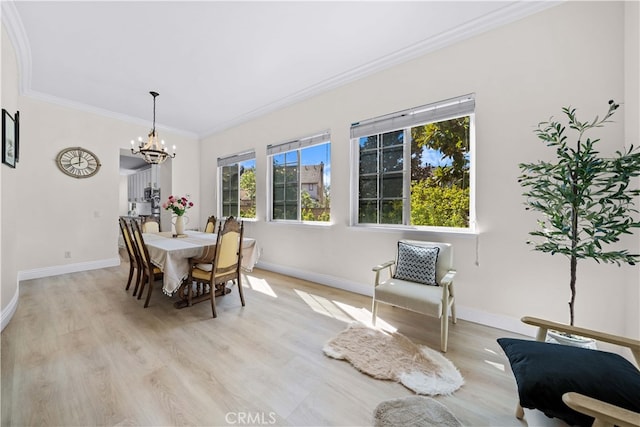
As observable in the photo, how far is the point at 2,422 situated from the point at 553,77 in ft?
14.1

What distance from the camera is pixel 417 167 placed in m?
2.87

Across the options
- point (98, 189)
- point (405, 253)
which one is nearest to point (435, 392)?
point (405, 253)

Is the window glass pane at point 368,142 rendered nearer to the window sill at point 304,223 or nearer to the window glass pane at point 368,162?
the window glass pane at point 368,162

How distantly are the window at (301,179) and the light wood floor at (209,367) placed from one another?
1568mm

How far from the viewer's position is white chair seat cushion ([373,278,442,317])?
195cm

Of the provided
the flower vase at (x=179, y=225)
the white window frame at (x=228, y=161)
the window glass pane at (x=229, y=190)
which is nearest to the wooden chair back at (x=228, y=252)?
the flower vase at (x=179, y=225)

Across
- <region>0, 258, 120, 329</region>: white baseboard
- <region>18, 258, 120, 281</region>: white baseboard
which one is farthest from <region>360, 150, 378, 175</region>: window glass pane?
<region>18, 258, 120, 281</region>: white baseboard

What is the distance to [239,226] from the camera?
2.66 meters

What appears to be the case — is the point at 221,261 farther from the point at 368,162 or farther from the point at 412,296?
the point at 368,162

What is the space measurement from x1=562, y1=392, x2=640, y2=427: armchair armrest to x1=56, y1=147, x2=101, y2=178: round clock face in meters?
6.09

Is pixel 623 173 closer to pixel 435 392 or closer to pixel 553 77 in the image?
pixel 553 77

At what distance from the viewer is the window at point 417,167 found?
2570 millimetres

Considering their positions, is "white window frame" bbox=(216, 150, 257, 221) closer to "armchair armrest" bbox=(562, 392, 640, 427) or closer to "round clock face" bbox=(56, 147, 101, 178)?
"round clock face" bbox=(56, 147, 101, 178)

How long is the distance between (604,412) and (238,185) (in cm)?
520
